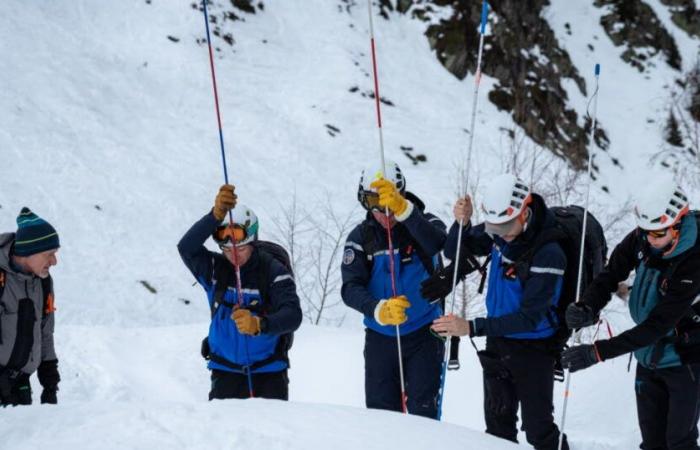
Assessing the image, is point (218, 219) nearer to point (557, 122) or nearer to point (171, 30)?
point (171, 30)

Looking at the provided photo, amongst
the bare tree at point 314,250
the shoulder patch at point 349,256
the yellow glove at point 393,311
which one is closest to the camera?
the yellow glove at point 393,311

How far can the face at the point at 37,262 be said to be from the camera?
4.47 metres

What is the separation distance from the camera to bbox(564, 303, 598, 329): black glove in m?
4.21

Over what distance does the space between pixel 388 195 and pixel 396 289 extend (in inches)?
31.2

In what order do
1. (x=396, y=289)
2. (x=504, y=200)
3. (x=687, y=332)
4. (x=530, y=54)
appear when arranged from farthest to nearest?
(x=530, y=54) < (x=396, y=289) < (x=504, y=200) < (x=687, y=332)

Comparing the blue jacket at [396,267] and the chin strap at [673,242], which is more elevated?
the chin strap at [673,242]

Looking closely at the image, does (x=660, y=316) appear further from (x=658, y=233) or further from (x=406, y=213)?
(x=406, y=213)

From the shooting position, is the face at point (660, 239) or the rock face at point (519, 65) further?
the rock face at point (519, 65)

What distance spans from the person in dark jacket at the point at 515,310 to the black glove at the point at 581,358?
1.15 feet

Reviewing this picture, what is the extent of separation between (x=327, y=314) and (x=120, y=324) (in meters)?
5.20

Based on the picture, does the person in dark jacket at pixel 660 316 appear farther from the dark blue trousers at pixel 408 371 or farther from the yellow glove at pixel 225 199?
the yellow glove at pixel 225 199

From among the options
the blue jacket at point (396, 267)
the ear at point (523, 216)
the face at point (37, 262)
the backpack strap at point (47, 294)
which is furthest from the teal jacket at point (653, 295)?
the backpack strap at point (47, 294)

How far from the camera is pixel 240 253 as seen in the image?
15.8 ft

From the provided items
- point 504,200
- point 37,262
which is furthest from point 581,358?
point 37,262
